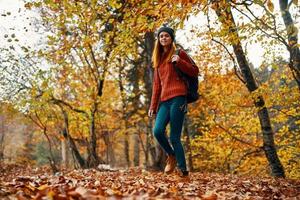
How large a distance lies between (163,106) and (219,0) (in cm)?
168

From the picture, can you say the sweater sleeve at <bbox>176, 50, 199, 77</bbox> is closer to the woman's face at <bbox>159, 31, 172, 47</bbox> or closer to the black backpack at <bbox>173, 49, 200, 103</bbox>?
the black backpack at <bbox>173, 49, 200, 103</bbox>

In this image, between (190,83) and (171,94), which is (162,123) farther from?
(190,83)

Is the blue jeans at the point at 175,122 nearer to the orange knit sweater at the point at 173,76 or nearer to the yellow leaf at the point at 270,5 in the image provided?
the orange knit sweater at the point at 173,76

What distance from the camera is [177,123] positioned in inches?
200

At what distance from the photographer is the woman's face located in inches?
205

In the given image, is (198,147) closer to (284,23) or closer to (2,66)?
(2,66)

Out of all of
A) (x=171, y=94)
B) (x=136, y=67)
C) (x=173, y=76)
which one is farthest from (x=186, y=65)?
(x=136, y=67)

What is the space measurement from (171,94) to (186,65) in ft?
→ 1.52

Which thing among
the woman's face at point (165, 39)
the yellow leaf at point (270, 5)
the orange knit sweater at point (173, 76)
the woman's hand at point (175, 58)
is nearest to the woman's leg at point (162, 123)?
the orange knit sweater at point (173, 76)

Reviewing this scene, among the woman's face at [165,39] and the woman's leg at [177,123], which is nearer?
the woman's leg at [177,123]

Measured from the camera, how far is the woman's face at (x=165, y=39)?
5.22 meters

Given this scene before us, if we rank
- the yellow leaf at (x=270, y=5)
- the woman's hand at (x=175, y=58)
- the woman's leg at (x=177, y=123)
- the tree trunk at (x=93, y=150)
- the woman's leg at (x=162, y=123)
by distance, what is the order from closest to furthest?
the yellow leaf at (x=270, y=5), the woman's hand at (x=175, y=58), the woman's leg at (x=177, y=123), the woman's leg at (x=162, y=123), the tree trunk at (x=93, y=150)

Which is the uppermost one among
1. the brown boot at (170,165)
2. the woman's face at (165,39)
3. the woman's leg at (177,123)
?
the woman's face at (165,39)

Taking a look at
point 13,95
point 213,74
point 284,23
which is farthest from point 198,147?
A: point 284,23
